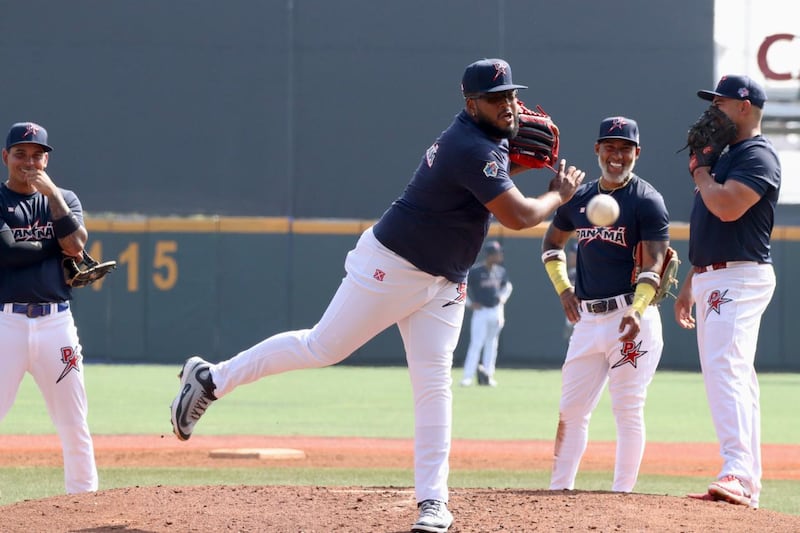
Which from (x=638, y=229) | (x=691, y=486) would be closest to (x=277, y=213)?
(x=691, y=486)

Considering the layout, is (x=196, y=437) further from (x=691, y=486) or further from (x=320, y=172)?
(x=320, y=172)

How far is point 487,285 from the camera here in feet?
54.3

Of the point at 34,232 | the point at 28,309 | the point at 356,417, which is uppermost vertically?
the point at 34,232

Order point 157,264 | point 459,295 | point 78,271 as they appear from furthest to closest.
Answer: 1. point 157,264
2. point 78,271
3. point 459,295

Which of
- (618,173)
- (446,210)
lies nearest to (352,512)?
(446,210)

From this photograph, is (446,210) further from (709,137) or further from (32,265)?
(32,265)

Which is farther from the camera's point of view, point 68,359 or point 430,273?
point 68,359

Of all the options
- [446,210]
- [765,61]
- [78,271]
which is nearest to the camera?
[446,210]

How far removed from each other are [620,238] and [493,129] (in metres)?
1.55

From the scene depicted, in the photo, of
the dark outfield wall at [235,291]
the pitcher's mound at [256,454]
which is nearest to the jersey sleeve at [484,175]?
the pitcher's mound at [256,454]

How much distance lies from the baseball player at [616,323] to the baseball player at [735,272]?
12.4 inches

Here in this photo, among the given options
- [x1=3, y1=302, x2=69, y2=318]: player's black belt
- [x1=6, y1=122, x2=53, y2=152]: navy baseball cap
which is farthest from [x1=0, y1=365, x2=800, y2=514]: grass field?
[x1=6, y1=122, x2=53, y2=152]: navy baseball cap

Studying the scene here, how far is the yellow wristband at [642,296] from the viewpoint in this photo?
606 cm

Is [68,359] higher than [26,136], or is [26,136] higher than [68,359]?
[26,136]
